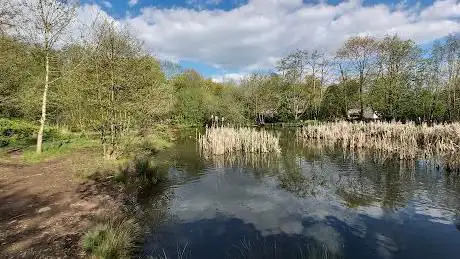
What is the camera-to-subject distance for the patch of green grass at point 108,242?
259 inches

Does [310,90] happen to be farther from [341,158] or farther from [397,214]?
[397,214]

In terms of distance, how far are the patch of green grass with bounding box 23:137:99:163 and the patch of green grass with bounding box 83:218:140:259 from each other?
10.1 meters

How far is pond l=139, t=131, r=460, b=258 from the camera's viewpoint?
302 inches

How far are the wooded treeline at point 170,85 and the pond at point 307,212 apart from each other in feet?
15.0

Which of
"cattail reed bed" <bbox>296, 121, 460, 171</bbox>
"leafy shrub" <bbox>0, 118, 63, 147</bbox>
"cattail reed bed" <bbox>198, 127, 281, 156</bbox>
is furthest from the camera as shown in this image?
"cattail reed bed" <bbox>198, 127, 281, 156</bbox>

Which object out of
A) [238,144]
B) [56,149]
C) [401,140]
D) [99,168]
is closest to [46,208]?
[99,168]

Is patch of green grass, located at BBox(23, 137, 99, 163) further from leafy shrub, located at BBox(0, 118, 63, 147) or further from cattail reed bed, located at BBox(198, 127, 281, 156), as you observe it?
cattail reed bed, located at BBox(198, 127, 281, 156)

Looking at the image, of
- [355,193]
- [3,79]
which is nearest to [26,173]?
[3,79]

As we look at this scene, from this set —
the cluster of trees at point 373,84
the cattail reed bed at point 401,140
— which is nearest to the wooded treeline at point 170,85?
the cluster of trees at point 373,84

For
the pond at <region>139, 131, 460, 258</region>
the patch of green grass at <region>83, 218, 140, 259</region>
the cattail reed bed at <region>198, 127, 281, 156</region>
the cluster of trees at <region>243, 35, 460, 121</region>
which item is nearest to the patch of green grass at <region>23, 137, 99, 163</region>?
the pond at <region>139, 131, 460, 258</region>

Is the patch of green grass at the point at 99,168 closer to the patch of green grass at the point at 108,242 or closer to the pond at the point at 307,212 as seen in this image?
the pond at the point at 307,212

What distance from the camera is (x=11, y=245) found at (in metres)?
6.78

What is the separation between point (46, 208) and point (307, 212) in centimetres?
731

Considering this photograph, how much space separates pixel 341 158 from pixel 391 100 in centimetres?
2413
